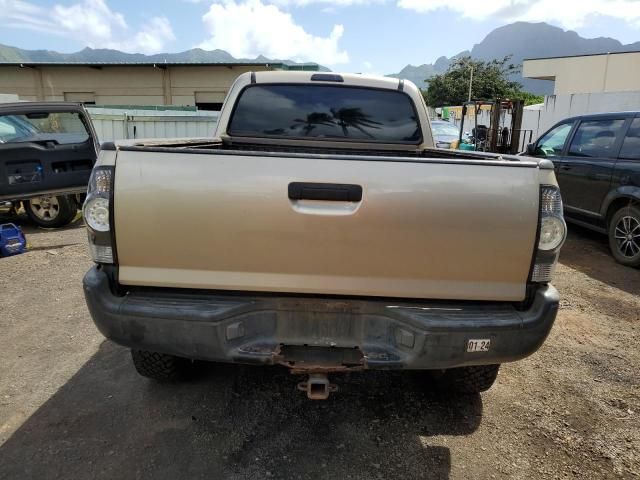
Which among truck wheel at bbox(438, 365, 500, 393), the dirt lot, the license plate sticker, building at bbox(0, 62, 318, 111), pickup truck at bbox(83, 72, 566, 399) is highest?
building at bbox(0, 62, 318, 111)

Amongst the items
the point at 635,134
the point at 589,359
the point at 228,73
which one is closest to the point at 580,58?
the point at 228,73

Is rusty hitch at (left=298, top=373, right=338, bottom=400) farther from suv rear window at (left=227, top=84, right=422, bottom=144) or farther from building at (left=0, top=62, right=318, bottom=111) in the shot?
building at (left=0, top=62, right=318, bottom=111)

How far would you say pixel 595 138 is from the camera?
6703 mm

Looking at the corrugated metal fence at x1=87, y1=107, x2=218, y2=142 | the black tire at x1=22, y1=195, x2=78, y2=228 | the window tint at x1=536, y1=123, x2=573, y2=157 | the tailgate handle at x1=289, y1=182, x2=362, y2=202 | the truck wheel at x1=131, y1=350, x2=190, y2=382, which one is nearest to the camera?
the tailgate handle at x1=289, y1=182, x2=362, y2=202

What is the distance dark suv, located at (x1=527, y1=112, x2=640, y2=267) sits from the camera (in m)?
5.98

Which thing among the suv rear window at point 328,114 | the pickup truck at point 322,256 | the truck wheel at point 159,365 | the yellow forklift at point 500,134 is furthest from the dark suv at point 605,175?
the yellow forklift at point 500,134

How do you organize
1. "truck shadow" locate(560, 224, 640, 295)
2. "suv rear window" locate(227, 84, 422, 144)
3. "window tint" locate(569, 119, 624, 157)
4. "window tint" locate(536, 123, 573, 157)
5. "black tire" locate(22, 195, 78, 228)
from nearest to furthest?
"suv rear window" locate(227, 84, 422, 144) < "truck shadow" locate(560, 224, 640, 295) < "window tint" locate(569, 119, 624, 157) < "window tint" locate(536, 123, 573, 157) < "black tire" locate(22, 195, 78, 228)

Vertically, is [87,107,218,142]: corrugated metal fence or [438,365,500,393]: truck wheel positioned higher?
[87,107,218,142]: corrugated metal fence

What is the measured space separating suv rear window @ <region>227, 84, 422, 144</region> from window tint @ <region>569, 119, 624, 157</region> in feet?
12.4

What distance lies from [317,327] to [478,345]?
761 millimetres

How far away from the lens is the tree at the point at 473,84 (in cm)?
5609

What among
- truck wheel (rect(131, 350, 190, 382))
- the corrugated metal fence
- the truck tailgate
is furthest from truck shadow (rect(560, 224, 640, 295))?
the corrugated metal fence

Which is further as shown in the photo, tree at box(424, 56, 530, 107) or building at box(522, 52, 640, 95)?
tree at box(424, 56, 530, 107)

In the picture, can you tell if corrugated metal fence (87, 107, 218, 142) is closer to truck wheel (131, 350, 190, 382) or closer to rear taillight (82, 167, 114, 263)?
truck wheel (131, 350, 190, 382)
